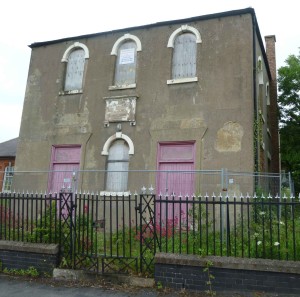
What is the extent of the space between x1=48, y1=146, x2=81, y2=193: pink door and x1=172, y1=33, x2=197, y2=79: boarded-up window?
15.2 ft

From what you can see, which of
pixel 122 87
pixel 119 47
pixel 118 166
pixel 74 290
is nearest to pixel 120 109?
pixel 122 87

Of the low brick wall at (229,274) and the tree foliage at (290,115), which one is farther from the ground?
the tree foliage at (290,115)

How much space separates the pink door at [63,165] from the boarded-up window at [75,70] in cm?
249

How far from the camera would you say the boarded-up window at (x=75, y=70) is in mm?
13234

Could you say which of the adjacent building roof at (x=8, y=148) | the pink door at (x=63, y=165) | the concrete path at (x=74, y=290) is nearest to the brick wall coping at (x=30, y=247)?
the concrete path at (x=74, y=290)

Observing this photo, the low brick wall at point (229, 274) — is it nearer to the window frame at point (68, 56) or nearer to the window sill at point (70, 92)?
the window sill at point (70, 92)

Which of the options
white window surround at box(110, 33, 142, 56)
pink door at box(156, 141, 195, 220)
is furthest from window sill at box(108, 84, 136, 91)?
pink door at box(156, 141, 195, 220)

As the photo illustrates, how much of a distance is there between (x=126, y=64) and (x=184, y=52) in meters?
2.24

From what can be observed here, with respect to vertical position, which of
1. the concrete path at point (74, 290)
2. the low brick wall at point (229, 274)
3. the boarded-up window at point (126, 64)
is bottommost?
the concrete path at point (74, 290)

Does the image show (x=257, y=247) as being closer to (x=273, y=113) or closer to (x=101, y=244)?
(x=101, y=244)

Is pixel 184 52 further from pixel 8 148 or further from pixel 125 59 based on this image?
pixel 8 148

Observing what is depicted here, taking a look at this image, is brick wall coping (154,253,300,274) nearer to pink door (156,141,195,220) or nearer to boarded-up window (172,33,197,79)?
pink door (156,141,195,220)

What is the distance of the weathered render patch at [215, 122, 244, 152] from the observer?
34.5ft

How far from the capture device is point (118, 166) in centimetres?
1188
